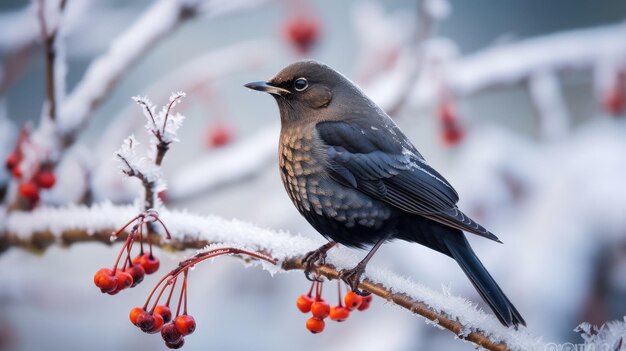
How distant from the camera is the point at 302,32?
2107 mm

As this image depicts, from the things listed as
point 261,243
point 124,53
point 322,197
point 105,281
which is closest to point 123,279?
point 105,281

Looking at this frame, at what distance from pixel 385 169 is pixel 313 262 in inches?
11.9

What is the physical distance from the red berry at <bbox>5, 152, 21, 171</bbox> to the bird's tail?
84 centimetres

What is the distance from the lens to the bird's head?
1.28 metres

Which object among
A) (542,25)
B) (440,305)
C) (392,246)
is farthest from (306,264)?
(542,25)

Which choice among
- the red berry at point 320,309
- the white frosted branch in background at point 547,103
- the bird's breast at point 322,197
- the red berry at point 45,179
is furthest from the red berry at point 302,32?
the red berry at point 320,309

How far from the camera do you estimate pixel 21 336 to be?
8.34ft

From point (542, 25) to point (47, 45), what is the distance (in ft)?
12.1

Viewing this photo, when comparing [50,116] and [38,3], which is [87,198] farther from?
[38,3]

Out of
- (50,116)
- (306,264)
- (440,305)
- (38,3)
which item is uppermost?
(38,3)

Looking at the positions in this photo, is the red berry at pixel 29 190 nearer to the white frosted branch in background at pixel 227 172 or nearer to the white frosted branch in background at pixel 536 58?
the white frosted branch in background at pixel 227 172

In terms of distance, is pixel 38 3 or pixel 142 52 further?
pixel 142 52

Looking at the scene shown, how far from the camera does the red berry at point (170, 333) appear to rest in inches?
35.4

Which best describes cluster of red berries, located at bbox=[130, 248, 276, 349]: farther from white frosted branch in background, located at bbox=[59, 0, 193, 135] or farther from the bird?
white frosted branch in background, located at bbox=[59, 0, 193, 135]
